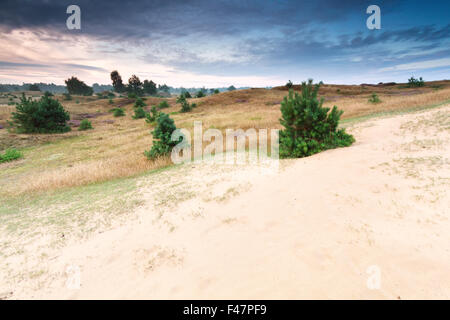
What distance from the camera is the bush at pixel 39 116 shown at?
22297 mm

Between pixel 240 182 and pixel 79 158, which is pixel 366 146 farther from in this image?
pixel 79 158

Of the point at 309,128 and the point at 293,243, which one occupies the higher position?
the point at 309,128

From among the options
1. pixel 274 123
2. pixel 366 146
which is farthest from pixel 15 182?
pixel 274 123

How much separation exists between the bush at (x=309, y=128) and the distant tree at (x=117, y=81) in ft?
338

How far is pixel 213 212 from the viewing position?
17.1 ft

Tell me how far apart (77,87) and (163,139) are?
337ft

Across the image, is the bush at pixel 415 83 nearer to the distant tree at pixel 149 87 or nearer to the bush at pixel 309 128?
the bush at pixel 309 128

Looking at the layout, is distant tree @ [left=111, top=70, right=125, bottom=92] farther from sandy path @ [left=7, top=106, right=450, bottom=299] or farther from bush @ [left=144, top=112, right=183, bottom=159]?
sandy path @ [left=7, top=106, right=450, bottom=299]

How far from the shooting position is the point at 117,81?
93188mm

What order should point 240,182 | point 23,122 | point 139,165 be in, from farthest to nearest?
point 23,122 → point 139,165 → point 240,182

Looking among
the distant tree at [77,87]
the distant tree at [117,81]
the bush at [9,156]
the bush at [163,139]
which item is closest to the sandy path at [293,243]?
the bush at [163,139]

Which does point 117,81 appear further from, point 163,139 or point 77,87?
point 163,139


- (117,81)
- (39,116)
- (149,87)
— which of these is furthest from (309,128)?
(117,81)
